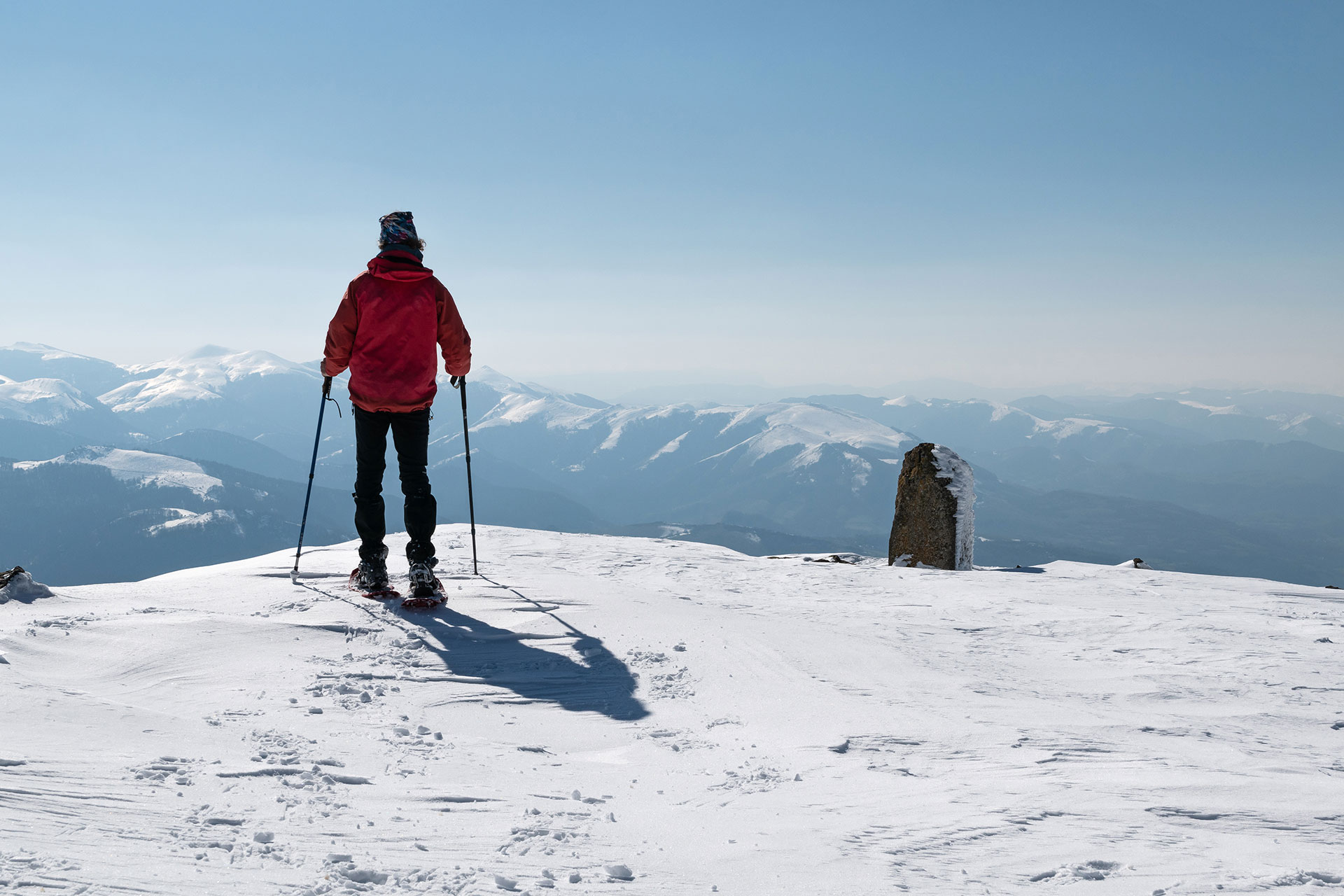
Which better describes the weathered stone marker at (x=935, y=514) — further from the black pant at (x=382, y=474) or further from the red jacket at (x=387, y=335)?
the red jacket at (x=387, y=335)

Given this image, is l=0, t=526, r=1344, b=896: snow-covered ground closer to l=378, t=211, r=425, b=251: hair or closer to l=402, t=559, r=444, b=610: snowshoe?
l=402, t=559, r=444, b=610: snowshoe

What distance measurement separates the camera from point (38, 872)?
187 centimetres

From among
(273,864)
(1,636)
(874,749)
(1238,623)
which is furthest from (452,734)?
(1238,623)

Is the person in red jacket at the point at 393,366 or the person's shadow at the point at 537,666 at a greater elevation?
the person in red jacket at the point at 393,366

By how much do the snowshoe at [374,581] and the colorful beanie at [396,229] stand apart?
295cm

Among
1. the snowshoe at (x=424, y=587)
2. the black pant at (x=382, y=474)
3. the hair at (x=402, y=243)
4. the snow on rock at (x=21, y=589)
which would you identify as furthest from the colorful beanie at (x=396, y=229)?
the snow on rock at (x=21, y=589)

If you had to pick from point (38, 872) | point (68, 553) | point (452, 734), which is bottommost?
point (68, 553)

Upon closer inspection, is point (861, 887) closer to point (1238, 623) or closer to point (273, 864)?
point (273, 864)

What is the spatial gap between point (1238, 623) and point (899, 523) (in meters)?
8.44

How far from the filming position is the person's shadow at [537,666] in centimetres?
418

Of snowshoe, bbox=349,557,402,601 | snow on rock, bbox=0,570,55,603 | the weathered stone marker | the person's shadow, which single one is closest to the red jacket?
snowshoe, bbox=349,557,402,601

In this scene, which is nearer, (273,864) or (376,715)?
(273,864)

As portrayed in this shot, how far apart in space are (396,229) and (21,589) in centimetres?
414

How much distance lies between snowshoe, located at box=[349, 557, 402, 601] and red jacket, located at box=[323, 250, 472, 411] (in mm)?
1455
